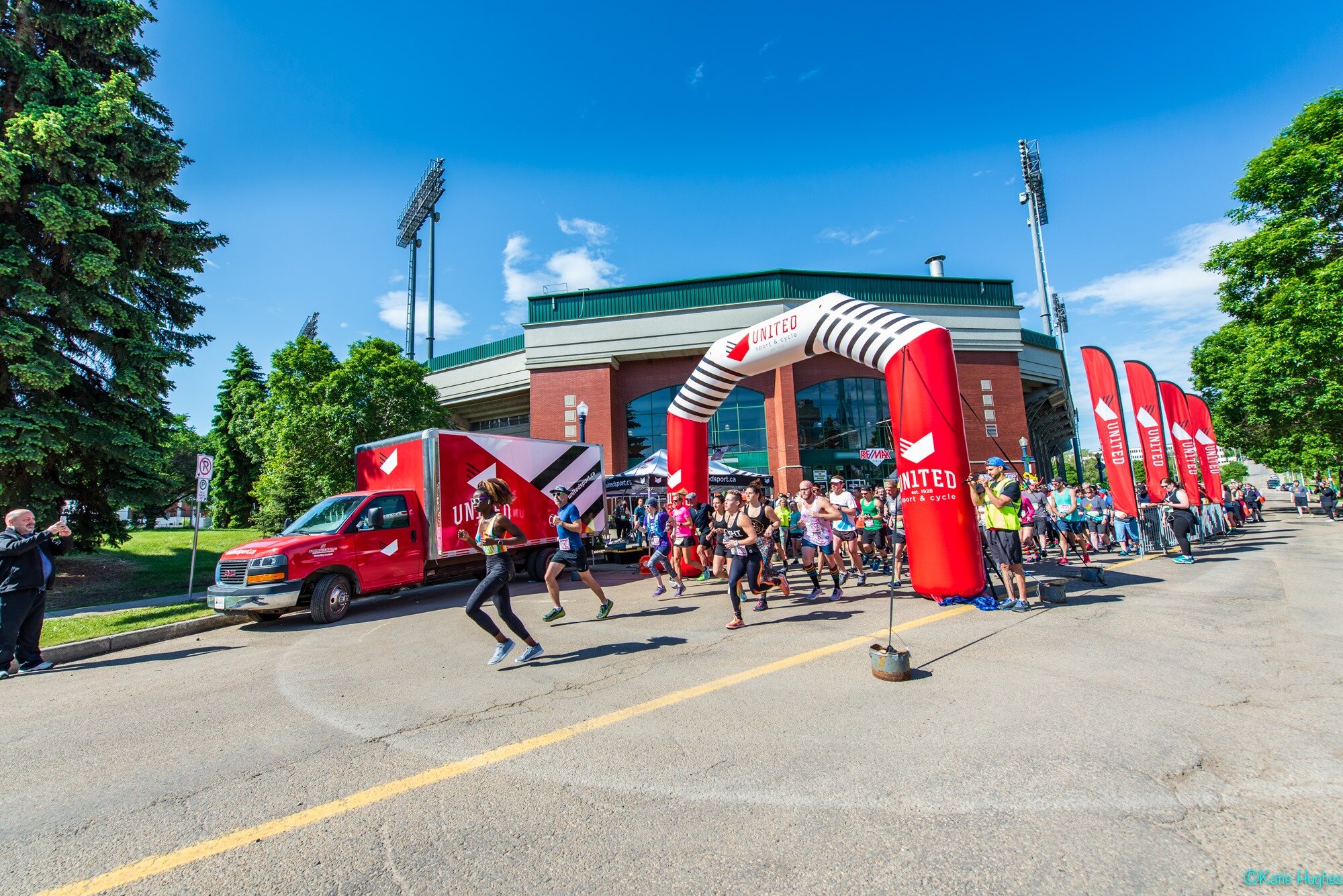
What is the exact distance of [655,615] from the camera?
857cm

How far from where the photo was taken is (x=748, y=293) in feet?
110

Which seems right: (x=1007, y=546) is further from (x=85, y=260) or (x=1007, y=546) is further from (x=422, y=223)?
(x=422, y=223)

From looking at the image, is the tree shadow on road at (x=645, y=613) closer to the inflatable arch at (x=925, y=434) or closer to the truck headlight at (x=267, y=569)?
the inflatable arch at (x=925, y=434)

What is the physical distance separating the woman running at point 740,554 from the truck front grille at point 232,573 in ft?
23.2

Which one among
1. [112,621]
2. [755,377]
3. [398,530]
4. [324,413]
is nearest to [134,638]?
[112,621]

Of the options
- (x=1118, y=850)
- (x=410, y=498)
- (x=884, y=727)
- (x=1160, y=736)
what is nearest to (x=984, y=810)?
(x=1118, y=850)

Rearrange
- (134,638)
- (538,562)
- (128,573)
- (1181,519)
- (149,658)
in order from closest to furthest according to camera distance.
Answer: (149,658), (134,638), (1181,519), (538,562), (128,573)

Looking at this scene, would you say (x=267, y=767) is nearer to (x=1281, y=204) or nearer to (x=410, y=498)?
(x=410, y=498)

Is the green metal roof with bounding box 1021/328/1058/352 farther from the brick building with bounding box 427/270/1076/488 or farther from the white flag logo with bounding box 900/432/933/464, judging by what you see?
the white flag logo with bounding box 900/432/933/464

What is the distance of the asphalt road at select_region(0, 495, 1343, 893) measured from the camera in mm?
2566

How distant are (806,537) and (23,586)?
31.7 ft

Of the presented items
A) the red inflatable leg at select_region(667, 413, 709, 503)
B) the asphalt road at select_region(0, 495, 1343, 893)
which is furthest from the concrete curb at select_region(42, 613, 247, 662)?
the red inflatable leg at select_region(667, 413, 709, 503)

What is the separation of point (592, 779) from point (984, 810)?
203 centimetres

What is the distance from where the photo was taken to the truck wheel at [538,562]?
42.3 feet
